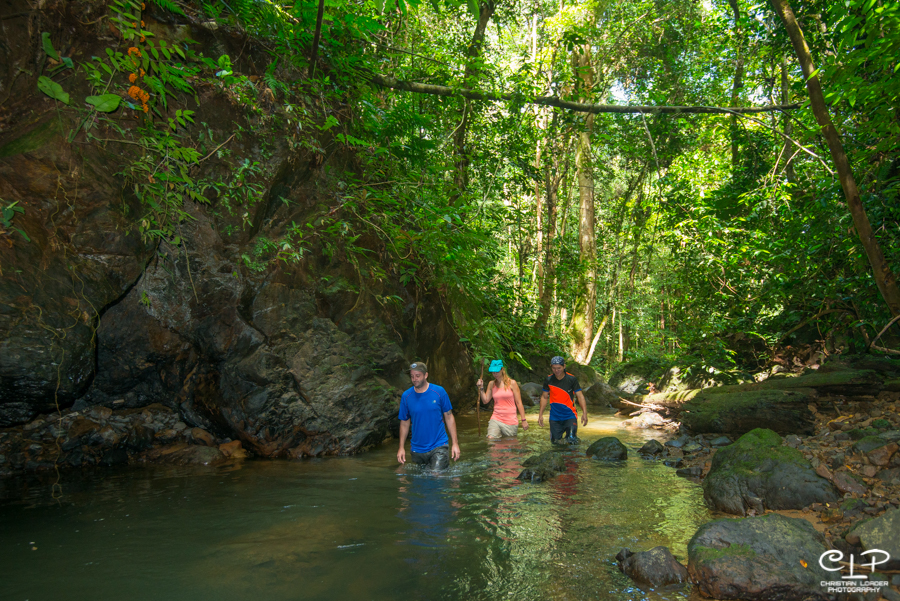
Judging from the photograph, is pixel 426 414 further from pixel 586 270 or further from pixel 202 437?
pixel 586 270

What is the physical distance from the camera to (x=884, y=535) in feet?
11.5

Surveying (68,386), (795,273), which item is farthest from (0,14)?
(795,273)

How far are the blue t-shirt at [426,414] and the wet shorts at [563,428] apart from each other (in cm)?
305

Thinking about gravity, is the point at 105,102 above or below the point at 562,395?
above

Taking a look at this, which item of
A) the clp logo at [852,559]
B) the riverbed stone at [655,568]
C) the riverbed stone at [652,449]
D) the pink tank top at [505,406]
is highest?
the pink tank top at [505,406]

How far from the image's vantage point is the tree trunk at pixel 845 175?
6331 millimetres

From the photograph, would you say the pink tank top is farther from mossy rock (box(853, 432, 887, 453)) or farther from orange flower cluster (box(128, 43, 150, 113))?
Result: orange flower cluster (box(128, 43, 150, 113))

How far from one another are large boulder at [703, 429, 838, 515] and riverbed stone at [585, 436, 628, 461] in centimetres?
227

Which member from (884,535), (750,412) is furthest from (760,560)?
(750,412)

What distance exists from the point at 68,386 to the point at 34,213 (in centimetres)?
230

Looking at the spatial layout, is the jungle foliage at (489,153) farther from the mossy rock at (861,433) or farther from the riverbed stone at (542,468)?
the riverbed stone at (542,468)

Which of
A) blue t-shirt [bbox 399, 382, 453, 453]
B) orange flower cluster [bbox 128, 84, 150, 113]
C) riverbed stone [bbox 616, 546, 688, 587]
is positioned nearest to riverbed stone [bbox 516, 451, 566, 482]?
blue t-shirt [bbox 399, 382, 453, 453]

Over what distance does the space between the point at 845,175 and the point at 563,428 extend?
579 centimetres

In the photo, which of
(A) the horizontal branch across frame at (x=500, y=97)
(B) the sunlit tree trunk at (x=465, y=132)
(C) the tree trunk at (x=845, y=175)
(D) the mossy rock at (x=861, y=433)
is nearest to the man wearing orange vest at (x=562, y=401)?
(D) the mossy rock at (x=861, y=433)
